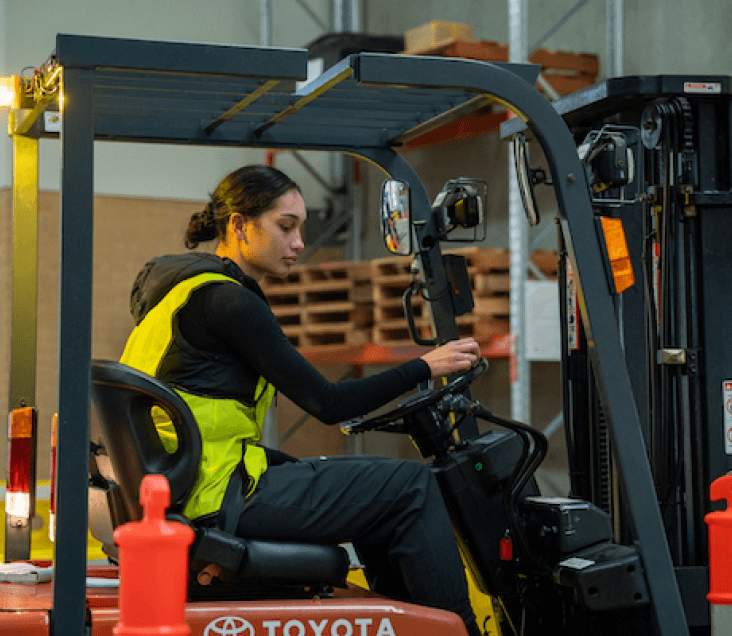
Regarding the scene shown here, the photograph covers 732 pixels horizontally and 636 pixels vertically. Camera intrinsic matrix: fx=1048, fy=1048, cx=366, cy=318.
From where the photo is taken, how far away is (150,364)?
3.00 metres

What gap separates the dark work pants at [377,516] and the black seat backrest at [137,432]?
0.27 meters

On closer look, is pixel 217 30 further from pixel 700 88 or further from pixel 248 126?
pixel 700 88

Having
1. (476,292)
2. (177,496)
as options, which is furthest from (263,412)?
(476,292)

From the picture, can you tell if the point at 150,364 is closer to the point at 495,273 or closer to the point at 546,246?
the point at 495,273

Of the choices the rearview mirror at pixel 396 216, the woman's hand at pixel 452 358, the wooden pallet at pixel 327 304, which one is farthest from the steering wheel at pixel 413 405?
the wooden pallet at pixel 327 304

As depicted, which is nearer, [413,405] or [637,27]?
[413,405]

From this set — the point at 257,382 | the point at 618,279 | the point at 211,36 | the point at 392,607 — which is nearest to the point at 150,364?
the point at 257,382

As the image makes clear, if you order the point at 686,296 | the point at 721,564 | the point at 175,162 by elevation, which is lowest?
the point at 721,564

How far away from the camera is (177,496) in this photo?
2.82 metres

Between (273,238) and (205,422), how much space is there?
628 millimetres

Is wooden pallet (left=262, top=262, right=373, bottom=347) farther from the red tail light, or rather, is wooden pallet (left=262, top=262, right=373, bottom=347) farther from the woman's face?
the woman's face

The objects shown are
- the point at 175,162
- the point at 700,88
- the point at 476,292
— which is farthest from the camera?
the point at 175,162

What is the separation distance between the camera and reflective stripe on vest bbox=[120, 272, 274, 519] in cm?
290

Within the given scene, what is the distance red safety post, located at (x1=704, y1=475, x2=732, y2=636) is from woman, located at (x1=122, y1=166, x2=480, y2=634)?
69 cm
